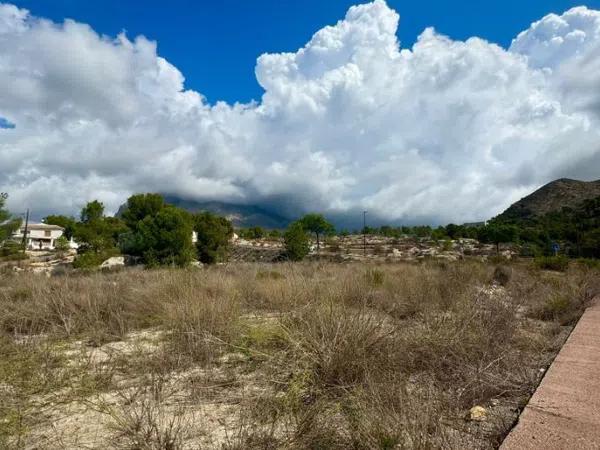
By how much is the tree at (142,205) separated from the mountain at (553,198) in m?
60.0

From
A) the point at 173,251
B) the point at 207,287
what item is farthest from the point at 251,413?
the point at 173,251

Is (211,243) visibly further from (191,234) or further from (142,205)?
(142,205)

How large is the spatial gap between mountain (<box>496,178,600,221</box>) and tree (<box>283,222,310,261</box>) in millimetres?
49577

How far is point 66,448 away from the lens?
8.37 ft

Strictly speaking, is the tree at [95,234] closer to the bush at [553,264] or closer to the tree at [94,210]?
the tree at [94,210]

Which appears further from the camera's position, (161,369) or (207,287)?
(207,287)

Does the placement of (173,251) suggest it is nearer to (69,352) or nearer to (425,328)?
(69,352)

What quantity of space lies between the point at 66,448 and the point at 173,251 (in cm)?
2007

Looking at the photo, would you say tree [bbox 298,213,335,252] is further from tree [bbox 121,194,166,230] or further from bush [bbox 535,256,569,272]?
bush [bbox 535,256,569,272]

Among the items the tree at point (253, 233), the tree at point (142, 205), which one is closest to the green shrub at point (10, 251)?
the tree at point (142, 205)

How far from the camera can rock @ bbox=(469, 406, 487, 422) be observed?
282 centimetres

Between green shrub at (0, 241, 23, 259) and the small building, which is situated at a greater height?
the small building

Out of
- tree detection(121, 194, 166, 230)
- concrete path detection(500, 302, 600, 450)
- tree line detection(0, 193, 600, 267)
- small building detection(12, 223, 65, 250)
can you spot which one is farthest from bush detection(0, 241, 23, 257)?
concrete path detection(500, 302, 600, 450)

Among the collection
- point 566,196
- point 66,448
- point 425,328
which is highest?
point 566,196
